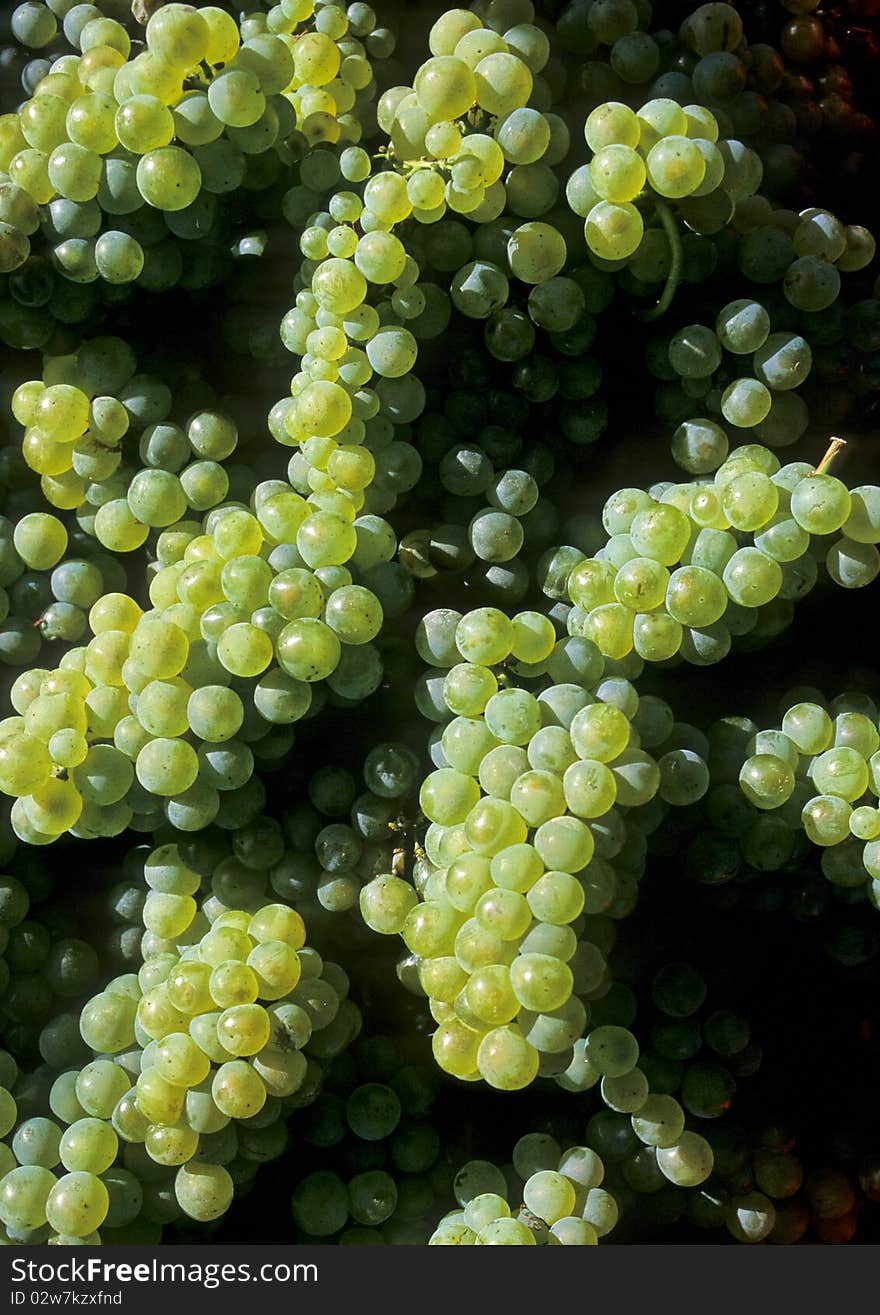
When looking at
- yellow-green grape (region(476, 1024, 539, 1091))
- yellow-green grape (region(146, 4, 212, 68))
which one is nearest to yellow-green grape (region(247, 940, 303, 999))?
yellow-green grape (region(476, 1024, 539, 1091))

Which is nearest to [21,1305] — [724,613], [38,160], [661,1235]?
[661,1235]

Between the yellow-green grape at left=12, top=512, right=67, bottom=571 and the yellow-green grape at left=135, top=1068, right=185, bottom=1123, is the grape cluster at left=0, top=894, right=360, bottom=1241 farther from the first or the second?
the yellow-green grape at left=12, top=512, right=67, bottom=571

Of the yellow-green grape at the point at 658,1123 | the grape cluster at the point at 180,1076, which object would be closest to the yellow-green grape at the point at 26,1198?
the grape cluster at the point at 180,1076

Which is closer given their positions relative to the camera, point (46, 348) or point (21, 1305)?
point (21, 1305)

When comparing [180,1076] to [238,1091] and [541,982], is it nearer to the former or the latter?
[238,1091]

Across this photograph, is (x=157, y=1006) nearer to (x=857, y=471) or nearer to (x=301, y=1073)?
(x=301, y=1073)

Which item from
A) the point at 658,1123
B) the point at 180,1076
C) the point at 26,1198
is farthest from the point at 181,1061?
the point at 658,1123

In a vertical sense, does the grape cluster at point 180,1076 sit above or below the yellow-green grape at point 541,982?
below

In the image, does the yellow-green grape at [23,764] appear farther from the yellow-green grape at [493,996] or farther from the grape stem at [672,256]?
the grape stem at [672,256]
